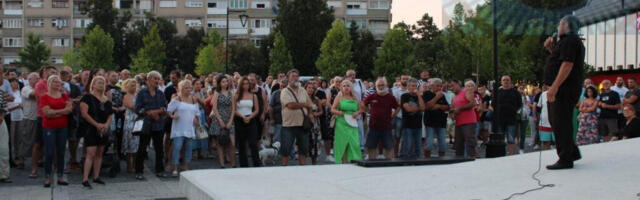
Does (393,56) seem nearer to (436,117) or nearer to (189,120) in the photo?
(436,117)

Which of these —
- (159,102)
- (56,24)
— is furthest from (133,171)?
(56,24)

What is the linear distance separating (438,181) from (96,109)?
567 centimetres

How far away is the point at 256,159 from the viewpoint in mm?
12203

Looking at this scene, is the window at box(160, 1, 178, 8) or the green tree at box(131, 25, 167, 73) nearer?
the green tree at box(131, 25, 167, 73)

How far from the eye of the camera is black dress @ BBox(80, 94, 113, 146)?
10438 millimetres

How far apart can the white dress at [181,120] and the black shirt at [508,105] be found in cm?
651

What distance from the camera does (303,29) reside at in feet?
246

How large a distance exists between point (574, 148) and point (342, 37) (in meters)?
61.5

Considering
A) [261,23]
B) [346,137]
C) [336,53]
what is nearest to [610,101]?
[346,137]

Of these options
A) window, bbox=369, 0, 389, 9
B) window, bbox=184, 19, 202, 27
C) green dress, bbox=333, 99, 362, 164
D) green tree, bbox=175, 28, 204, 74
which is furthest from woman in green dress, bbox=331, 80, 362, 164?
window, bbox=369, 0, 389, 9

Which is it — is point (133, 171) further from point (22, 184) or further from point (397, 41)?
point (397, 41)

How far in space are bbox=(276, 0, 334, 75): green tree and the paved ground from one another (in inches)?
2499

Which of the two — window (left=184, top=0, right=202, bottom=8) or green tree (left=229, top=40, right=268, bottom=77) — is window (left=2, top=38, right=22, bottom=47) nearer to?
Result: window (left=184, top=0, right=202, bottom=8)

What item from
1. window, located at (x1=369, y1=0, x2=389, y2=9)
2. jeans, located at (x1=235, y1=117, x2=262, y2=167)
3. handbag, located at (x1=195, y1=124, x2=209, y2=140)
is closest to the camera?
jeans, located at (x1=235, y1=117, x2=262, y2=167)
